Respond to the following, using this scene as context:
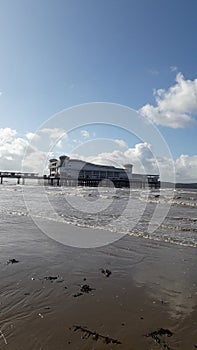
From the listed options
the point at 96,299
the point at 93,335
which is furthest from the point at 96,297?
the point at 93,335

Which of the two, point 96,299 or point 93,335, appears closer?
point 93,335

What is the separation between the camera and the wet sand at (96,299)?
3805 millimetres

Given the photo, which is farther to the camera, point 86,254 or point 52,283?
point 86,254

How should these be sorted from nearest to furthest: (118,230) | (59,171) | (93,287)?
(93,287)
(118,230)
(59,171)

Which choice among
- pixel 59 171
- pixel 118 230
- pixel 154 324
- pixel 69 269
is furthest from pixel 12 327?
pixel 59 171

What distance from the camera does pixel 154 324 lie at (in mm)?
4266

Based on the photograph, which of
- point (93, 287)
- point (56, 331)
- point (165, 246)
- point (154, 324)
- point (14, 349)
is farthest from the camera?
point (165, 246)

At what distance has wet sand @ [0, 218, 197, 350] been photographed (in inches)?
150

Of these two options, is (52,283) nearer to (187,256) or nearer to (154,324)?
(154,324)

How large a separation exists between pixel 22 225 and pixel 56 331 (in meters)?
9.51

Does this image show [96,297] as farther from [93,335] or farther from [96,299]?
[93,335]

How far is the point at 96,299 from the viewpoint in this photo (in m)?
5.18

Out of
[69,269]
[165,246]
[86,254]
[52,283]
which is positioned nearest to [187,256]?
[165,246]

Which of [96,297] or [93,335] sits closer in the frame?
[93,335]
